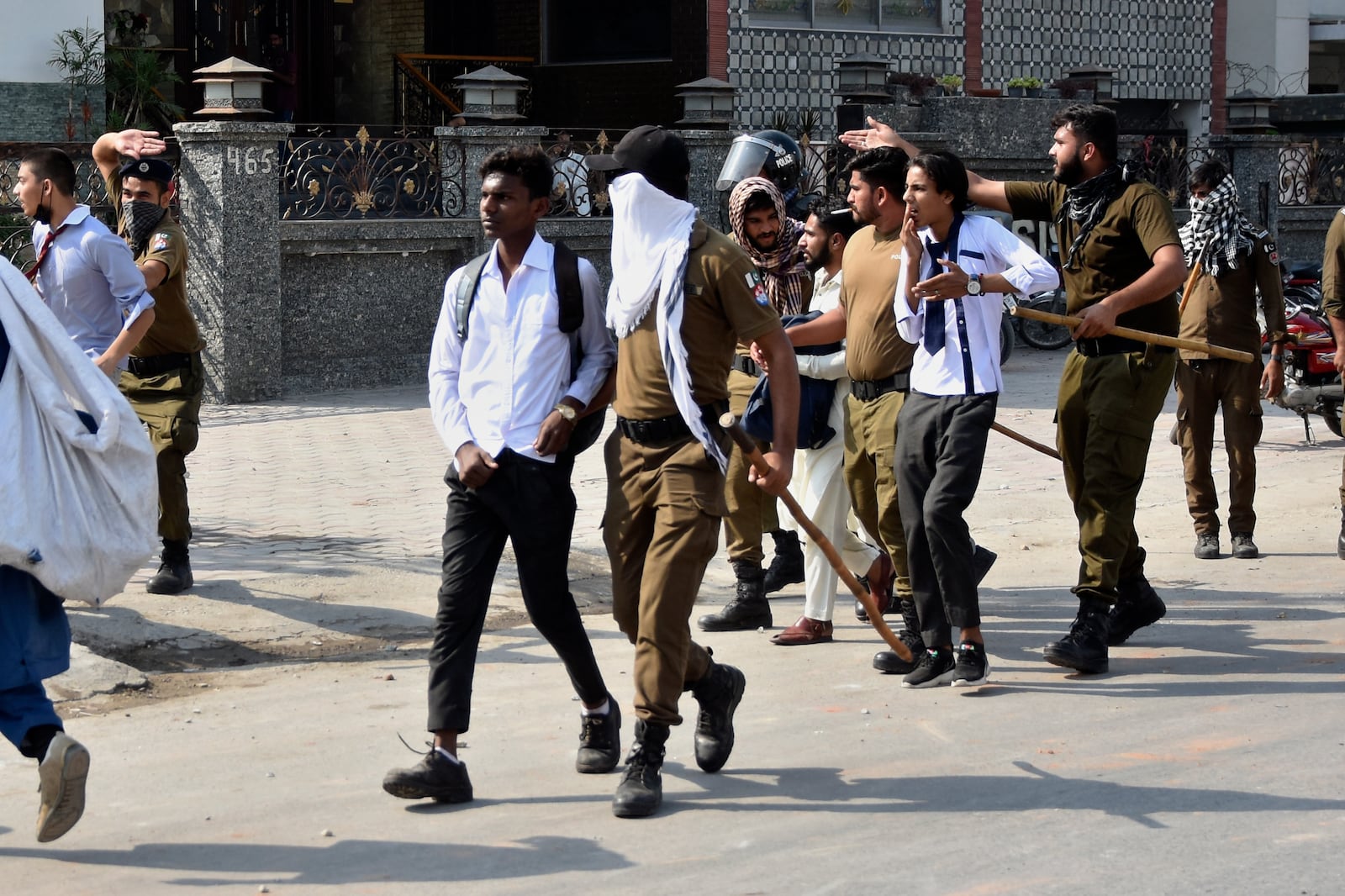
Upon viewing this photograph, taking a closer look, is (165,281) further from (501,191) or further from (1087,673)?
(1087,673)

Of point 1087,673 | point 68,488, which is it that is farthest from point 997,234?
point 68,488

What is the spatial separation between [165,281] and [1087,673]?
424 centimetres

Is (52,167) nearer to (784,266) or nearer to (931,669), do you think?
(784,266)

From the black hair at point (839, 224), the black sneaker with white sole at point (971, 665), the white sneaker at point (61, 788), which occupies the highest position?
the black hair at point (839, 224)

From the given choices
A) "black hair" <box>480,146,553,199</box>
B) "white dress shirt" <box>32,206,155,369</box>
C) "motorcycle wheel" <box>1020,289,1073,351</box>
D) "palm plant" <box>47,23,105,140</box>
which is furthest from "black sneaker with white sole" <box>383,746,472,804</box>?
"palm plant" <box>47,23,105,140</box>

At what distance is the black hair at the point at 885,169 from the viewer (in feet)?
23.0

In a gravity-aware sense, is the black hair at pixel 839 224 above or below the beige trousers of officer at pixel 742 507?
above

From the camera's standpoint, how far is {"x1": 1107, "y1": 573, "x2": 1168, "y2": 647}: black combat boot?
745cm

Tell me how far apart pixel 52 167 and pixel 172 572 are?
1.89m

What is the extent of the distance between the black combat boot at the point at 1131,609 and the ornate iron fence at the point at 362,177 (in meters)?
8.88

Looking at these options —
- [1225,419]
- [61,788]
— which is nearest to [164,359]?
[61,788]

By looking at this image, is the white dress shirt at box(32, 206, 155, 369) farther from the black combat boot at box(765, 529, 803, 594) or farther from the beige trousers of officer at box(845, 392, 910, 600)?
the black combat boot at box(765, 529, 803, 594)

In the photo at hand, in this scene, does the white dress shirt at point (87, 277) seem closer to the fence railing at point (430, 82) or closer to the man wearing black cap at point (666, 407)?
the man wearing black cap at point (666, 407)

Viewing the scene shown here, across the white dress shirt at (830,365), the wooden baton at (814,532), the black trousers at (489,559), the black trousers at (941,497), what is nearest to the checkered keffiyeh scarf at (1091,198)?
the black trousers at (941,497)
